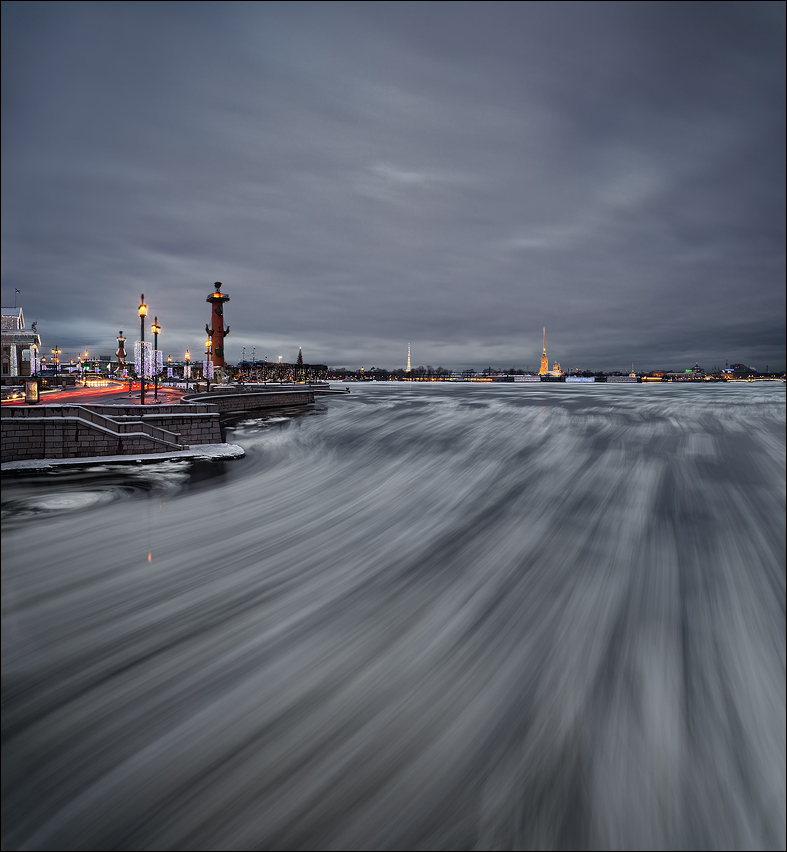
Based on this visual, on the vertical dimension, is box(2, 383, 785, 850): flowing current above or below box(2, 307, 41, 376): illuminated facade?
below

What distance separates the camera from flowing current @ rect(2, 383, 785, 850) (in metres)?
3.44

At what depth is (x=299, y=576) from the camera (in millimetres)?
7898

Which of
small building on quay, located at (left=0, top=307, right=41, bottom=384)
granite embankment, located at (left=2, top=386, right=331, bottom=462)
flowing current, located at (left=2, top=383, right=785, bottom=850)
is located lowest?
flowing current, located at (left=2, top=383, right=785, bottom=850)

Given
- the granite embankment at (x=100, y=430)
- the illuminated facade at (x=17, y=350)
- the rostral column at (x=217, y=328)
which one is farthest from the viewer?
the illuminated facade at (x=17, y=350)

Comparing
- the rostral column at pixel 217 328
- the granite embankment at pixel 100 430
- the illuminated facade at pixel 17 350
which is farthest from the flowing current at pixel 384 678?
the illuminated facade at pixel 17 350

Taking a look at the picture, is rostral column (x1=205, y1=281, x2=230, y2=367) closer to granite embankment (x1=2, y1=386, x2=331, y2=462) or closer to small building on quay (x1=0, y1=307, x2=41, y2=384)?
small building on quay (x1=0, y1=307, x2=41, y2=384)

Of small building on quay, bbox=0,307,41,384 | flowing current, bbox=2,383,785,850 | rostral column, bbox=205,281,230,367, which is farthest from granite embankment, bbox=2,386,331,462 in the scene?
small building on quay, bbox=0,307,41,384

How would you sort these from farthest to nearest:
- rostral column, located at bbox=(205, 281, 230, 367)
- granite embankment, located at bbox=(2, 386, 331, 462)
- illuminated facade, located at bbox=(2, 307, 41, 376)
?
illuminated facade, located at bbox=(2, 307, 41, 376), rostral column, located at bbox=(205, 281, 230, 367), granite embankment, located at bbox=(2, 386, 331, 462)

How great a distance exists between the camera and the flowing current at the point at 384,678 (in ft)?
11.3

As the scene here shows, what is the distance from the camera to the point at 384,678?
5047mm

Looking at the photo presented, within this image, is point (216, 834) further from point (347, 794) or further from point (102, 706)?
point (102, 706)

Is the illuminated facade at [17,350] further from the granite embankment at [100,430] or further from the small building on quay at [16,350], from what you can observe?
the granite embankment at [100,430]

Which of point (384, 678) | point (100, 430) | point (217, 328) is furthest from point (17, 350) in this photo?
point (384, 678)

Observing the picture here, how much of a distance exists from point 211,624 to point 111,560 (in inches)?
135
